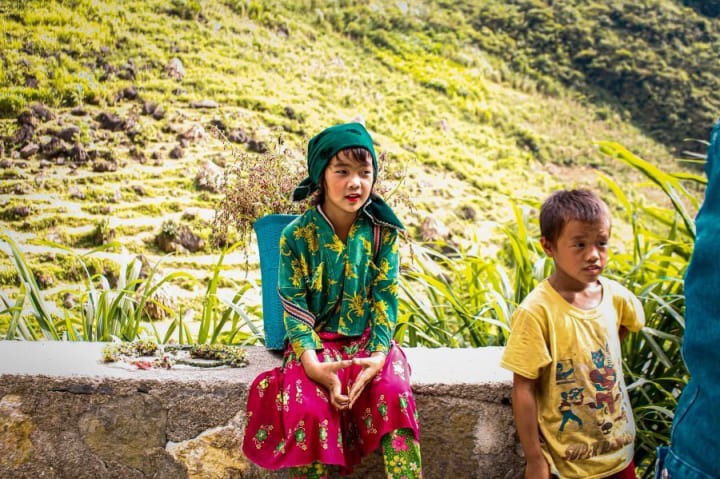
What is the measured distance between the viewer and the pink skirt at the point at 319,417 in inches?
56.8

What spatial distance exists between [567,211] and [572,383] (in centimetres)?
37

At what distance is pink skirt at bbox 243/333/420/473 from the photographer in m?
1.44

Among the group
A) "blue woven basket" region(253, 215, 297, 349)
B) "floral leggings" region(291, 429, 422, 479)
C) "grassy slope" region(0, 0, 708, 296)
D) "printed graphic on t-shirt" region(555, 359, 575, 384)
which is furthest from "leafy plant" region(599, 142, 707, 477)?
"grassy slope" region(0, 0, 708, 296)

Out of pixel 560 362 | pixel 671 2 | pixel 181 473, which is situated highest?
pixel 671 2

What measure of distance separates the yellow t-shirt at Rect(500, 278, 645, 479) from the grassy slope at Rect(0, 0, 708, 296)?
97.6 inches

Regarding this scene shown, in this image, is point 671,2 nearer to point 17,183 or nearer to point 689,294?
point 17,183

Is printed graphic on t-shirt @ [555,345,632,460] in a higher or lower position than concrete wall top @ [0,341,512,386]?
higher

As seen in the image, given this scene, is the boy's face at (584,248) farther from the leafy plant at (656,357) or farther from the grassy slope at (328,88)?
the grassy slope at (328,88)

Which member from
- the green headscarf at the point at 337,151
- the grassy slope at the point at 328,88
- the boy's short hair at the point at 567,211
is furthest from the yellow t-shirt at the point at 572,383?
the grassy slope at the point at 328,88

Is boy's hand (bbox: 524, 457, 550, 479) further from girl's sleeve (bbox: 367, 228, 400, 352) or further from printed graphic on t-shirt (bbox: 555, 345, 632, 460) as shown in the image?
girl's sleeve (bbox: 367, 228, 400, 352)

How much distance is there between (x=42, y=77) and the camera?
12.4 ft

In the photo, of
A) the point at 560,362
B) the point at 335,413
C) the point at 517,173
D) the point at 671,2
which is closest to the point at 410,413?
the point at 335,413

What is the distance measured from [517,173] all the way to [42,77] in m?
3.29

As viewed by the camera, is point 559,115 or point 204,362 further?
point 559,115
